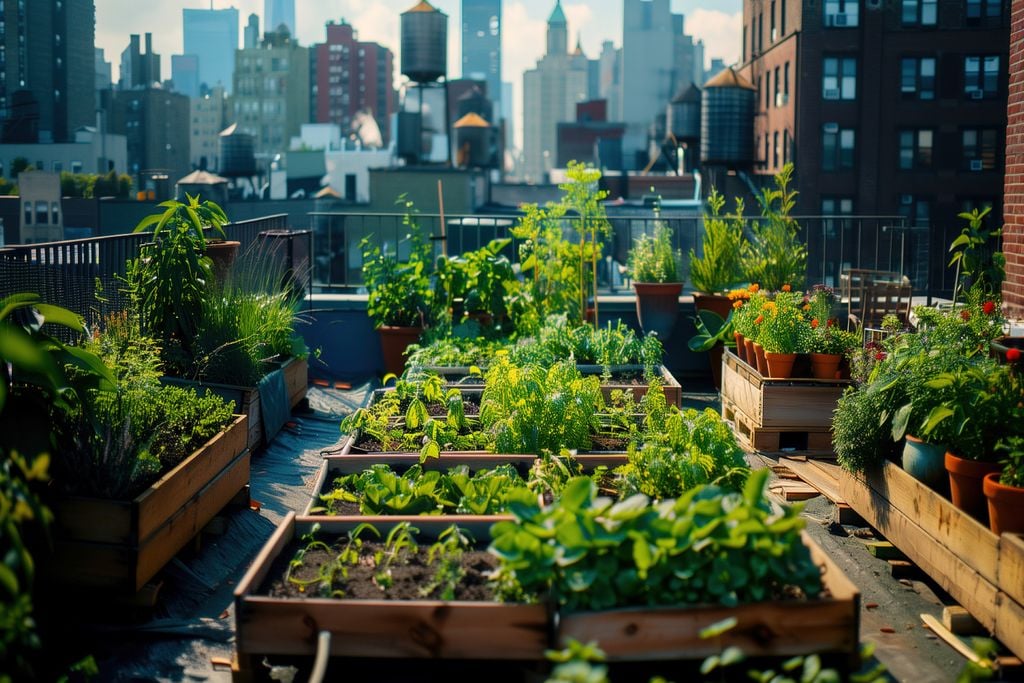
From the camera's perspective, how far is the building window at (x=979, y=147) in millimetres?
44000

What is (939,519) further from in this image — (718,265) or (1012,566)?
(718,265)

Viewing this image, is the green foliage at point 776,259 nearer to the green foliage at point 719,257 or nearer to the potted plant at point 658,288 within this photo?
the green foliage at point 719,257

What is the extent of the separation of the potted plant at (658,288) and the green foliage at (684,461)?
5.40 meters

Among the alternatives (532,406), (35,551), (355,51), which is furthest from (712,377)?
(355,51)

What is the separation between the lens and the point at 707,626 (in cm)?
329

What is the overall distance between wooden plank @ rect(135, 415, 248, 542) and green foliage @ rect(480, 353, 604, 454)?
1.39 metres

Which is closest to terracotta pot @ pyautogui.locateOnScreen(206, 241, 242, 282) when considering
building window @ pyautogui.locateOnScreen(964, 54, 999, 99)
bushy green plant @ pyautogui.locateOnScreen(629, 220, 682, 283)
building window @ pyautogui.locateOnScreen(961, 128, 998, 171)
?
bushy green plant @ pyautogui.locateOnScreen(629, 220, 682, 283)

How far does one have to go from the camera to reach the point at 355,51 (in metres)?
136

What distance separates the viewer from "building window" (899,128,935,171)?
146 feet

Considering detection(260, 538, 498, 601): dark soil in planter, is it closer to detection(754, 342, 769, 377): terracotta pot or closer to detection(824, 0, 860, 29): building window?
detection(754, 342, 769, 377): terracotta pot

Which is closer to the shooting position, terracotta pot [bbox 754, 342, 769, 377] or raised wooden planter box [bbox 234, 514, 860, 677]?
raised wooden planter box [bbox 234, 514, 860, 677]

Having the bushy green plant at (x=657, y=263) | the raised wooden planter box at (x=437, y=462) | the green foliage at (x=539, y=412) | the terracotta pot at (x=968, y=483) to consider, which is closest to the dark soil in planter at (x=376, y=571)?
the raised wooden planter box at (x=437, y=462)

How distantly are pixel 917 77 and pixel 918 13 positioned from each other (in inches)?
98.2

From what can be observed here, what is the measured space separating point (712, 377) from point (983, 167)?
38487 mm
